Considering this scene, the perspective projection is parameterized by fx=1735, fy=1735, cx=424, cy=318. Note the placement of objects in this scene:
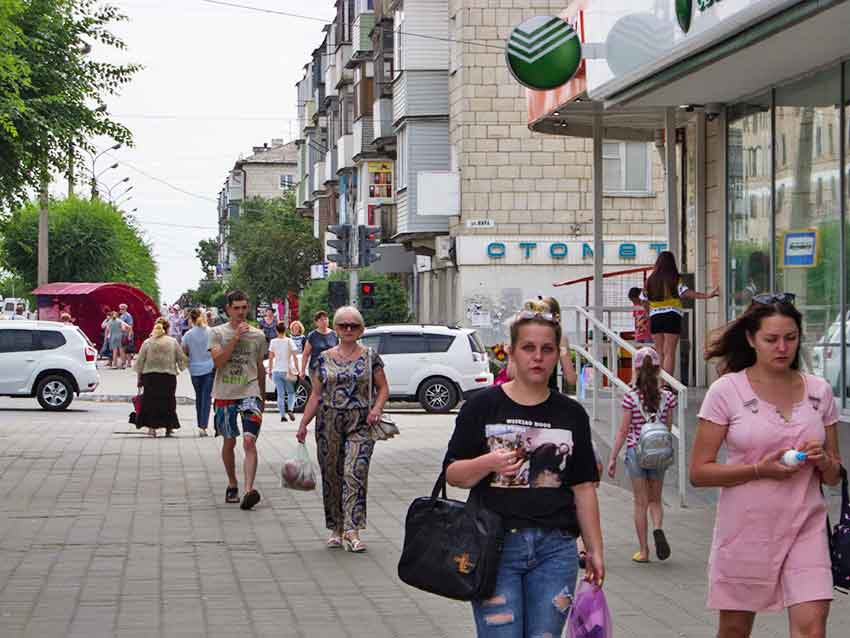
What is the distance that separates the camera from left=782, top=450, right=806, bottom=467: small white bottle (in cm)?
566

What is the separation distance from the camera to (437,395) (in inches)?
1230

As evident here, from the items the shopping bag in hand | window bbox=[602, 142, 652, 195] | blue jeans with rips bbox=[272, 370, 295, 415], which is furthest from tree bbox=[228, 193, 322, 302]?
the shopping bag in hand

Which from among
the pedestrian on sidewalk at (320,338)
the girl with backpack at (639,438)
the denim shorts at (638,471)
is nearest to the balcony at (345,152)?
the pedestrian on sidewalk at (320,338)

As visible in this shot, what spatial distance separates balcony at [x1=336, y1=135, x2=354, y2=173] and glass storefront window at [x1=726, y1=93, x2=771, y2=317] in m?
42.4

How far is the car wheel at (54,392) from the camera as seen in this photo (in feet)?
102

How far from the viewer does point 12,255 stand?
244 ft

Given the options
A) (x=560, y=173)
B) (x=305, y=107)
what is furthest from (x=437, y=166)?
(x=305, y=107)

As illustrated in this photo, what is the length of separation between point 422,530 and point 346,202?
59255 millimetres

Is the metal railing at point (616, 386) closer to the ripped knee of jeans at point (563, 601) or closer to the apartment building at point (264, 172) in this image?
the ripped knee of jeans at point (563, 601)

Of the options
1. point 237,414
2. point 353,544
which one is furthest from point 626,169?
point 353,544

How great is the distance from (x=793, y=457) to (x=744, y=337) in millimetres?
584

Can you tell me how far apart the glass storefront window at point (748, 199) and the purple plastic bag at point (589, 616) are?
12857 mm

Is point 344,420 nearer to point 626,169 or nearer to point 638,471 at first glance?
point 638,471

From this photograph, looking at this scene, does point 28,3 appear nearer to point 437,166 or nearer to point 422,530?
point 422,530
